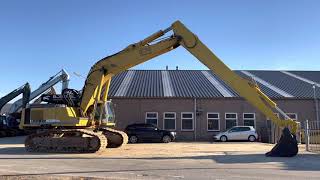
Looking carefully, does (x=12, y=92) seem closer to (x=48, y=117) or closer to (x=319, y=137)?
(x=48, y=117)

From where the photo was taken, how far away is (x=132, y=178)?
40.9 ft

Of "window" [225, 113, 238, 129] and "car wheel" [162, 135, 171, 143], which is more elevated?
"window" [225, 113, 238, 129]

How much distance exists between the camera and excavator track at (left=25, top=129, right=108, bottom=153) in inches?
853

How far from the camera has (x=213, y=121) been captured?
129ft

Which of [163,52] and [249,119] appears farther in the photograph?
[249,119]

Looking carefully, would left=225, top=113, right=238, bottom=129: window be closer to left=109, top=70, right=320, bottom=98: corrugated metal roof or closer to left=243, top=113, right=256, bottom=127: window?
A: left=243, top=113, right=256, bottom=127: window

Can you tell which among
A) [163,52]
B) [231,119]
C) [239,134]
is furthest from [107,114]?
[231,119]

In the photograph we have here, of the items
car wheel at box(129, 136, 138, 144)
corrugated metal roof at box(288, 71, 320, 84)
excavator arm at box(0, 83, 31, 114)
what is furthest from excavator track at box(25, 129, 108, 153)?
corrugated metal roof at box(288, 71, 320, 84)

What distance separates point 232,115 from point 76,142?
20.2m

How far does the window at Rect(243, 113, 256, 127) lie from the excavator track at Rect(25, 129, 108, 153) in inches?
783

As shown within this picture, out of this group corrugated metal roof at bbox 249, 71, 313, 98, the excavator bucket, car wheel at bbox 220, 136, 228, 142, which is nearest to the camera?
the excavator bucket

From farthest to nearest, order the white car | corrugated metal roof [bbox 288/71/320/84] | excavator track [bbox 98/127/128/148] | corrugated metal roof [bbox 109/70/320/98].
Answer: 1. corrugated metal roof [bbox 288/71/320/84]
2. corrugated metal roof [bbox 109/70/320/98]
3. the white car
4. excavator track [bbox 98/127/128/148]

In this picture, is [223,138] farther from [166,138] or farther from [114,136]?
[114,136]

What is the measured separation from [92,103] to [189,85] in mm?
20602
